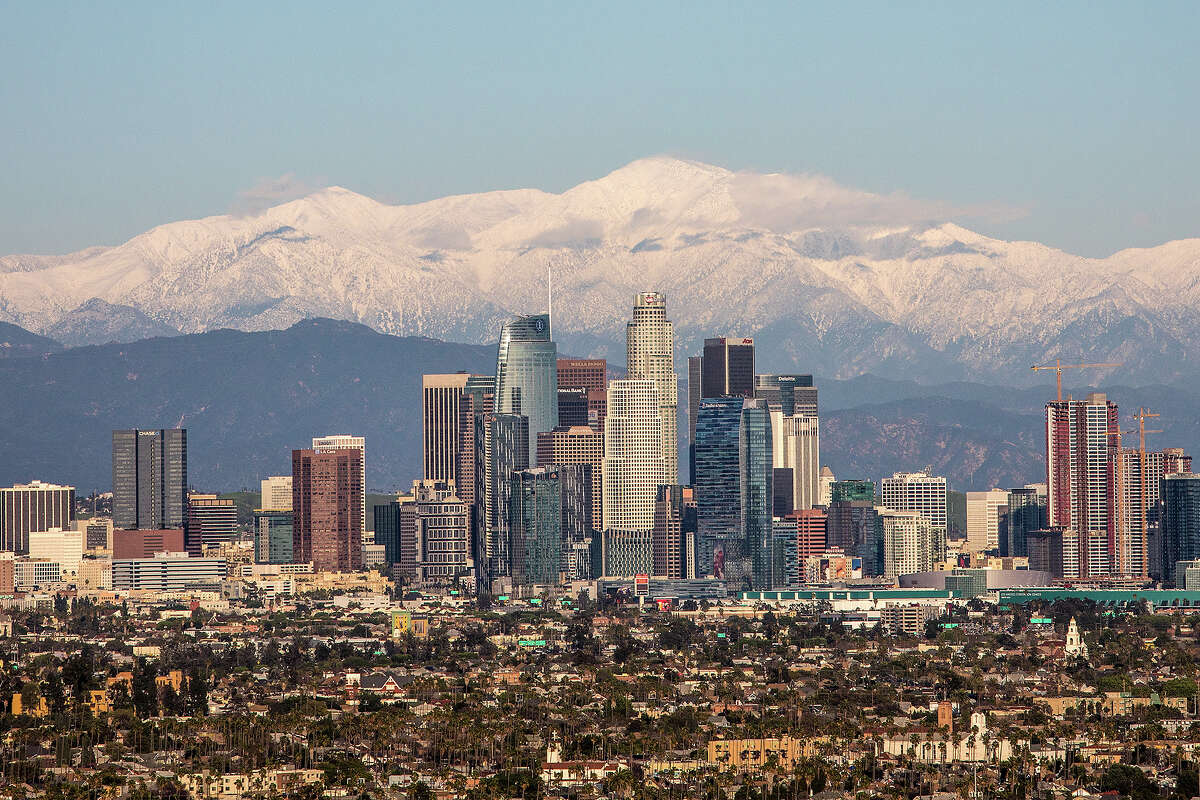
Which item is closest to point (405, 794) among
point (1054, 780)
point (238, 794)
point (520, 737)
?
point (238, 794)

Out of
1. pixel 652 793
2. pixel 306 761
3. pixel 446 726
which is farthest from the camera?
pixel 446 726

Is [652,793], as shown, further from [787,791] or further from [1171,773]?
[1171,773]

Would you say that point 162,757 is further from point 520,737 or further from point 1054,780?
point 1054,780

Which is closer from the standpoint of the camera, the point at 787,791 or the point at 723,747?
the point at 787,791

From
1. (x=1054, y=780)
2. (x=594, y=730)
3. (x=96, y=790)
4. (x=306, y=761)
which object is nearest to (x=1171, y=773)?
(x=1054, y=780)

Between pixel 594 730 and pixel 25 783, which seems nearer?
pixel 25 783

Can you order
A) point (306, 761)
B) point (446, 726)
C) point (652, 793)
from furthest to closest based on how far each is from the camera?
1. point (446, 726)
2. point (306, 761)
3. point (652, 793)

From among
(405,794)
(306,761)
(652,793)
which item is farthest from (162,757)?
(652,793)

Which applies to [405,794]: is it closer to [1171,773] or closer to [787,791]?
[787,791]
